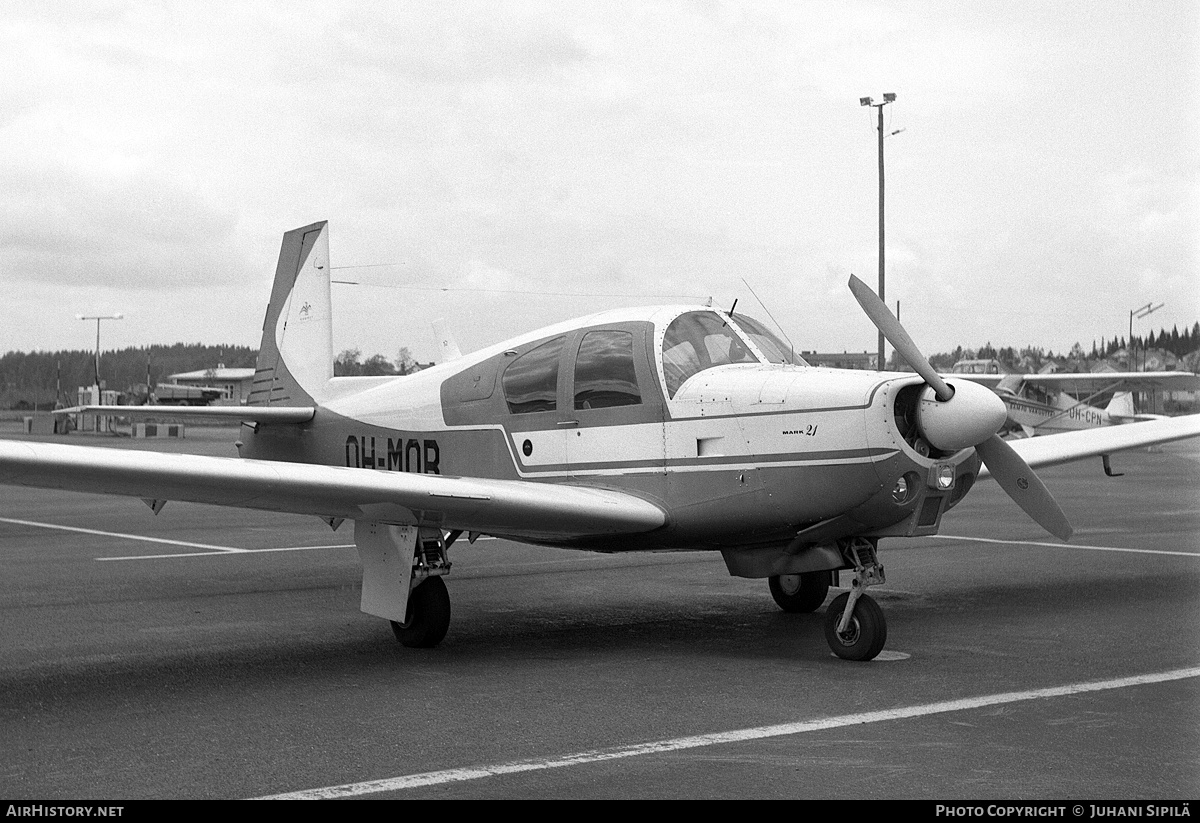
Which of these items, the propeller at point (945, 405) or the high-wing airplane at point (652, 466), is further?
the high-wing airplane at point (652, 466)

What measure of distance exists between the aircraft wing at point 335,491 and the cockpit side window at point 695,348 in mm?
900

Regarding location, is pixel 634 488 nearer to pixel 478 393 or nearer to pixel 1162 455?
pixel 478 393

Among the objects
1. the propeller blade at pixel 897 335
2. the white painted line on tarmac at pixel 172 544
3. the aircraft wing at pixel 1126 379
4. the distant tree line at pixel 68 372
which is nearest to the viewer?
the propeller blade at pixel 897 335

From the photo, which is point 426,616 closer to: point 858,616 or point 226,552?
point 858,616

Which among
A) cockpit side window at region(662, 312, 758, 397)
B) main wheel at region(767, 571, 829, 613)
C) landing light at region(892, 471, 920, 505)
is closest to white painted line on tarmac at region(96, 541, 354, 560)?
main wheel at region(767, 571, 829, 613)

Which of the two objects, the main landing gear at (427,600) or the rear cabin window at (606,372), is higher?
the rear cabin window at (606,372)

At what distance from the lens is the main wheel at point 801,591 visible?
9.21 m

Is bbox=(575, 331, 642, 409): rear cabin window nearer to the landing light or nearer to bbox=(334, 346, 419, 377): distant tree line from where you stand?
the landing light

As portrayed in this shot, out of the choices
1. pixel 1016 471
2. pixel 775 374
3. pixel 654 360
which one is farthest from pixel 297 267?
pixel 1016 471

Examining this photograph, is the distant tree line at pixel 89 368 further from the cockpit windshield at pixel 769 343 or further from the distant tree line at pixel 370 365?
the cockpit windshield at pixel 769 343

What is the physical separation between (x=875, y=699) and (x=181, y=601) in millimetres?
6236

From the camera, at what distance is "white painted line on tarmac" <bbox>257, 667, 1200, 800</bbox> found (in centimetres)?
→ 466

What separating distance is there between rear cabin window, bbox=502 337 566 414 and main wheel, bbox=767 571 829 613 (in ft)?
7.40

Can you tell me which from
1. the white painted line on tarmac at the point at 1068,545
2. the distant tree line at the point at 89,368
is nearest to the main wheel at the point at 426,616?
the white painted line on tarmac at the point at 1068,545
